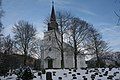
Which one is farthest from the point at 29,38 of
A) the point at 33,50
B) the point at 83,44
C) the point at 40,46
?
the point at 83,44

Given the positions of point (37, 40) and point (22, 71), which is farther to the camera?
point (37, 40)

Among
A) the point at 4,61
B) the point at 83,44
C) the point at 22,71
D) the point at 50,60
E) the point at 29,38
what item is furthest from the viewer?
the point at 50,60

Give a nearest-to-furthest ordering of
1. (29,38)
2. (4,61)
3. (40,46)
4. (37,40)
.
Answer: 1. (4,61)
2. (29,38)
3. (37,40)
4. (40,46)

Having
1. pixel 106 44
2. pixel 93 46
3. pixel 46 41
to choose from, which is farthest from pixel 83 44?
pixel 46 41

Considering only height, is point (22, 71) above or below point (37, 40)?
below

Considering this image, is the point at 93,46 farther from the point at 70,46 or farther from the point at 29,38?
the point at 29,38

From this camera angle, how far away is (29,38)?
45.1 m

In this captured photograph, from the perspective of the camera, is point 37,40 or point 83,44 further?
point 37,40

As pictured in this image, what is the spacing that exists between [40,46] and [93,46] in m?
15.3

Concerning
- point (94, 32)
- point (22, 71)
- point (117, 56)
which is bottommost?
point (22, 71)

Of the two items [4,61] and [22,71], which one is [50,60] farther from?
[22,71]

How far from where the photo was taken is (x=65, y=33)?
41812 millimetres

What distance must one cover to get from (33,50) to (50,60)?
1160 cm

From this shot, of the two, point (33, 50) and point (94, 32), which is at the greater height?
point (94, 32)
